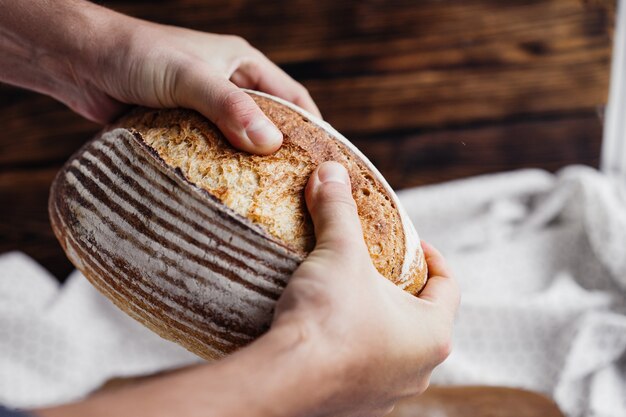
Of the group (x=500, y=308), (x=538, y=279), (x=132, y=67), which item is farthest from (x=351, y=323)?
(x=538, y=279)

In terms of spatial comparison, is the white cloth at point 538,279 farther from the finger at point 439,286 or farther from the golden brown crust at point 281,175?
the golden brown crust at point 281,175

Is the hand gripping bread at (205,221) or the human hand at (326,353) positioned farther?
the hand gripping bread at (205,221)

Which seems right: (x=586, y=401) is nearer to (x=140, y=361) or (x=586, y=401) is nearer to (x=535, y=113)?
(x=535, y=113)

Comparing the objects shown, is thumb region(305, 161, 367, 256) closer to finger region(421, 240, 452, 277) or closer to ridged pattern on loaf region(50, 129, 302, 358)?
ridged pattern on loaf region(50, 129, 302, 358)

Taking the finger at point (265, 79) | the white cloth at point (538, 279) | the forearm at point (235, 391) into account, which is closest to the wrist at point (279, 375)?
the forearm at point (235, 391)

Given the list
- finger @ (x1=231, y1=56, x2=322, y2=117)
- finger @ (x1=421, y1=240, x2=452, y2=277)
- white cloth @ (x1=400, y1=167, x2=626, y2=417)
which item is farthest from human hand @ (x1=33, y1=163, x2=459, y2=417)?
white cloth @ (x1=400, y1=167, x2=626, y2=417)

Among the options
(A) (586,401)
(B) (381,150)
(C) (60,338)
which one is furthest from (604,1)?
(C) (60,338)

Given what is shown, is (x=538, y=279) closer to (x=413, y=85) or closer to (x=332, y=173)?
(x=413, y=85)
